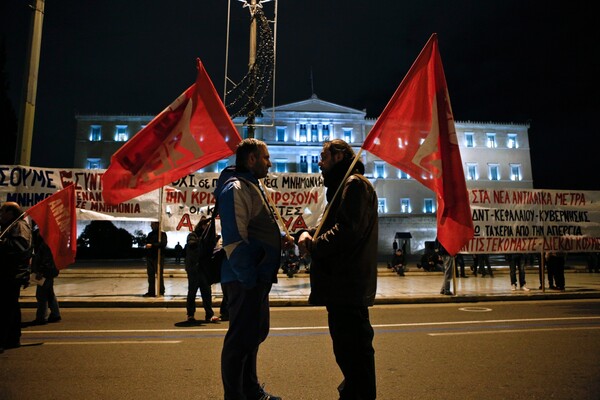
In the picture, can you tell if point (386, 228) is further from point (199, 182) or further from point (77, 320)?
point (77, 320)

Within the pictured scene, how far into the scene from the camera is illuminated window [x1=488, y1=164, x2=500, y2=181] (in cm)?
5772

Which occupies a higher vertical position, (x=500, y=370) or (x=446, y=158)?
(x=446, y=158)

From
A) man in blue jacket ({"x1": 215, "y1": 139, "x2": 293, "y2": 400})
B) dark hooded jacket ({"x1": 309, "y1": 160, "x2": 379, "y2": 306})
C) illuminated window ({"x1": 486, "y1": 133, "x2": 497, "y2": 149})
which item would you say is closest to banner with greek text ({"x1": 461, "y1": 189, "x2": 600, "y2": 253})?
dark hooded jacket ({"x1": 309, "y1": 160, "x2": 379, "y2": 306})

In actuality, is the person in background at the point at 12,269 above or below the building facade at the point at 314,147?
below

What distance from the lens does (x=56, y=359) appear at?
4590 mm

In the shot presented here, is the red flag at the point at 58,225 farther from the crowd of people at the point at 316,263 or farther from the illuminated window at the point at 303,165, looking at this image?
the illuminated window at the point at 303,165

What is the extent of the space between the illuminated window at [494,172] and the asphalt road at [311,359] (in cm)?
5522

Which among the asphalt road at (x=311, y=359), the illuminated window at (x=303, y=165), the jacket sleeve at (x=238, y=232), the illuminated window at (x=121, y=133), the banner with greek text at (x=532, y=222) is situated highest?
the illuminated window at (x=121, y=133)

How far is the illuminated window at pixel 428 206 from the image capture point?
178 feet

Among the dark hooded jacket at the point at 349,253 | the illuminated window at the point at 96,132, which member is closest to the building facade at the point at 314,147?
the illuminated window at the point at 96,132

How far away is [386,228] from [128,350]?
47264 mm

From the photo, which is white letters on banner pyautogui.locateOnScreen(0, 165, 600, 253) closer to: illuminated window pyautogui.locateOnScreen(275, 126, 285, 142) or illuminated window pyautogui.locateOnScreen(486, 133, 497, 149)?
illuminated window pyautogui.locateOnScreen(275, 126, 285, 142)

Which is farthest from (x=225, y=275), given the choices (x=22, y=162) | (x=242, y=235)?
(x=22, y=162)

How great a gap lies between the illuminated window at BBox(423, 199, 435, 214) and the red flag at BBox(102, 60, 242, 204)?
5124cm
